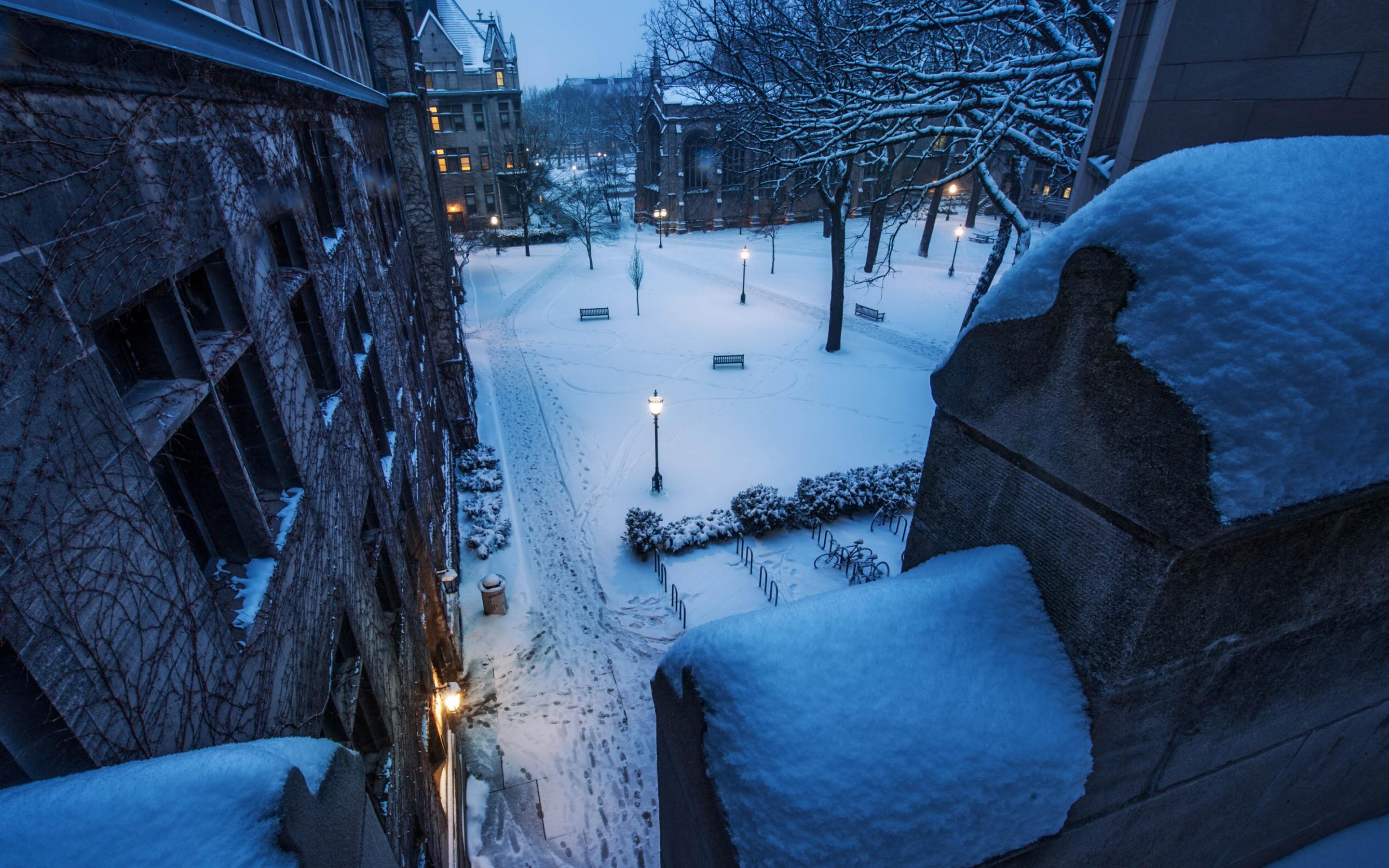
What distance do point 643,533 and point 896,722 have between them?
1061 cm

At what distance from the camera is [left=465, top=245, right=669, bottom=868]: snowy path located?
7.76m

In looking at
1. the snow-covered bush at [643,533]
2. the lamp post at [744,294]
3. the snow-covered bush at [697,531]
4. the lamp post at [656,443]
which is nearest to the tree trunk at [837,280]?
the lamp post at [744,294]

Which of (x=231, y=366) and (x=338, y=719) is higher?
(x=231, y=366)

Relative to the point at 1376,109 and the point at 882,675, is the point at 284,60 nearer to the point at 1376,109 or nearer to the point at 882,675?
the point at 882,675

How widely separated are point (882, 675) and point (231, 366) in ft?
12.5

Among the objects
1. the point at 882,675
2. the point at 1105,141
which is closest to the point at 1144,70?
the point at 1105,141

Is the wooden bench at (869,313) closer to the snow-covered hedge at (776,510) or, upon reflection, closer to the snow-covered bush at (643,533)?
the snow-covered hedge at (776,510)

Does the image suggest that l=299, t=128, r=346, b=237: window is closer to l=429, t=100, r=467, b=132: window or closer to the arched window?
the arched window

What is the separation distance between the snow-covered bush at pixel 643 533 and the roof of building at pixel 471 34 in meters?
39.9

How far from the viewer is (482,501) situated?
561 inches

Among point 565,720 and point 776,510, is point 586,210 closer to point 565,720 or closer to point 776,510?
point 776,510

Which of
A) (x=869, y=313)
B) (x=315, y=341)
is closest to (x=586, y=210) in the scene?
(x=869, y=313)

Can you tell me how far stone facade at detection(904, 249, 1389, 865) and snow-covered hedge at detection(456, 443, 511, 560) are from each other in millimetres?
11284

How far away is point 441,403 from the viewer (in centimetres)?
1586
